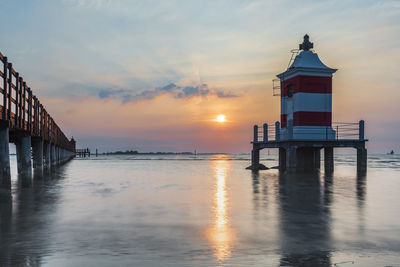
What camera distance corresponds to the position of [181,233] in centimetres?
732

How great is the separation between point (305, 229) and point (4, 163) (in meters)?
9.73

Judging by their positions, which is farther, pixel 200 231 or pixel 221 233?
pixel 200 231

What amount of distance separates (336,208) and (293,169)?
13.5 meters

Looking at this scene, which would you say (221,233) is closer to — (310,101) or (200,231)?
(200,231)

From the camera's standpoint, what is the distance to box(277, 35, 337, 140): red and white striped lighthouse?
78.8 feet

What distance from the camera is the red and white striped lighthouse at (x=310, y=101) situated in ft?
78.8

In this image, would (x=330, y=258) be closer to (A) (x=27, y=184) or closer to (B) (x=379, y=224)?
(B) (x=379, y=224)

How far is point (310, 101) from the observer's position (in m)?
24.1

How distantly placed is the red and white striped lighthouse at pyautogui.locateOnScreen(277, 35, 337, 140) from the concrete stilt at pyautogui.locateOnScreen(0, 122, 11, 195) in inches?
649

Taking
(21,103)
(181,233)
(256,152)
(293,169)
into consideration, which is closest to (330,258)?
(181,233)

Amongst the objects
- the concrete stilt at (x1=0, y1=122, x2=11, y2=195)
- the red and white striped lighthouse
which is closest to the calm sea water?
the concrete stilt at (x1=0, y1=122, x2=11, y2=195)

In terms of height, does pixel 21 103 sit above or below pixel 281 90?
below

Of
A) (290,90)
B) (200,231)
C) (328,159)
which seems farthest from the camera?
(328,159)

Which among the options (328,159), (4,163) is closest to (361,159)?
(328,159)
